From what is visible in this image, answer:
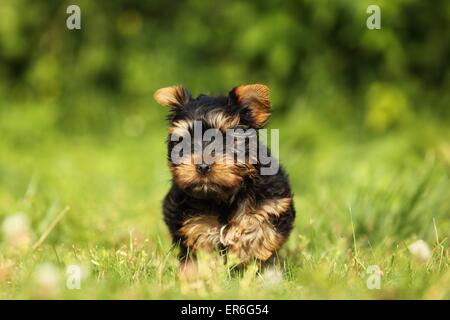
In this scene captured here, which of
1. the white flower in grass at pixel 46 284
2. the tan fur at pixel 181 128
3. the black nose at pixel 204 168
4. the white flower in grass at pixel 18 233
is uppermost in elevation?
the tan fur at pixel 181 128

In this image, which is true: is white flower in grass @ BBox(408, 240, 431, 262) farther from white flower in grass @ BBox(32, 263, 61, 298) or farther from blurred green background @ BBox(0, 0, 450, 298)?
white flower in grass @ BBox(32, 263, 61, 298)

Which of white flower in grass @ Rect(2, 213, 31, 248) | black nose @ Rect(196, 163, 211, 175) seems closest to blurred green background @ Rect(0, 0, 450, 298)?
white flower in grass @ Rect(2, 213, 31, 248)

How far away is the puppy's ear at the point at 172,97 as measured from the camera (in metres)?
4.37

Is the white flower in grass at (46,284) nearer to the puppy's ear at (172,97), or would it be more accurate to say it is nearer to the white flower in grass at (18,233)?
the white flower in grass at (18,233)

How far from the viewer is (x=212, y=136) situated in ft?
13.4

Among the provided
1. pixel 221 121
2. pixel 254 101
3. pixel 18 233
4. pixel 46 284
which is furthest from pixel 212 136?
pixel 18 233

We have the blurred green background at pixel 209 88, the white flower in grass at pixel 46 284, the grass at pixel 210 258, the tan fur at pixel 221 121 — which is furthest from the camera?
the blurred green background at pixel 209 88

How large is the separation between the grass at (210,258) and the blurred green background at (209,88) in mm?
34

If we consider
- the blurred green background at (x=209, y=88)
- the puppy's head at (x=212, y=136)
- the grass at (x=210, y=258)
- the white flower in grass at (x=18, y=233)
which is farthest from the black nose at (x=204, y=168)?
the blurred green background at (x=209, y=88)

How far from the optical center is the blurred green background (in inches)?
291

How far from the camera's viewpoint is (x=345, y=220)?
5.59 m

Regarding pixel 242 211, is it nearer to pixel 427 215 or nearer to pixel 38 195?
pixel 427 215

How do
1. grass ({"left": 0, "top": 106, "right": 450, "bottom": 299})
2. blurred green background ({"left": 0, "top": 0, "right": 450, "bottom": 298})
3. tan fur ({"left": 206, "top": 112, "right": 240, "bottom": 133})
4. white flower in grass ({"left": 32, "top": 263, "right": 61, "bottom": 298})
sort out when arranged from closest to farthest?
1. white flower in grass ({"left": 32, "top": 263, "right": 61, "bottom": 298})
2. grass ({"left": 0, "top": 106, "right": 450, "bottom": 299})
3. tan fur ({"left": 206, "top": 112, "right": 240, "bottom": 133})
4. blurred green background ({"left": 0, "top": 0, "right": 450, "bottom": 298})

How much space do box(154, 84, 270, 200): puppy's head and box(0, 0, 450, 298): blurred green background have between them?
6.04 ft
